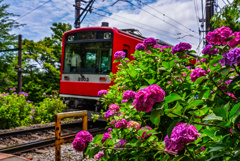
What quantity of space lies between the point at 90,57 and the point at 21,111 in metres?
3.30

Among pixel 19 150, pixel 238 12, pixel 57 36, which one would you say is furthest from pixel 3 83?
pixel 238 12

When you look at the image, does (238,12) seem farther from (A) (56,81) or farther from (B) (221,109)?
(A) (56,81)

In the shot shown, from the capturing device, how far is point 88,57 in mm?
7750

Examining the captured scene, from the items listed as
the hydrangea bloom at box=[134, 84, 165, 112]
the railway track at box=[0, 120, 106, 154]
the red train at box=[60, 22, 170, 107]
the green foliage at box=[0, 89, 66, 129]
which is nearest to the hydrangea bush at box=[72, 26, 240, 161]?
the hydrangea bloom at box=[134, 84, 165, 112]

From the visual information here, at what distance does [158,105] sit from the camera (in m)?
1.21

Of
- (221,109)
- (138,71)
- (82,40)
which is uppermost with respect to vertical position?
(82,40)

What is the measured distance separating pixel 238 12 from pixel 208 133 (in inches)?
183

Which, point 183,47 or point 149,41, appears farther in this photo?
point 149,41

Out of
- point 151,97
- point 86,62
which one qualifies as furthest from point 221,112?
point 86,62

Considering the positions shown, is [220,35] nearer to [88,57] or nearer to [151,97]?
[151,97]

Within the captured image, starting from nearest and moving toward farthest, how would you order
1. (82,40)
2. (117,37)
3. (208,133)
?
(208,133), (117,37), (82,40)

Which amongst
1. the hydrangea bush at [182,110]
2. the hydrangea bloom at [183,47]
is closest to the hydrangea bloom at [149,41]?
the hydrangea bush at [182,110]

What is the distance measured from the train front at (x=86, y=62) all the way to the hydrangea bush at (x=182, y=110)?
163 inches

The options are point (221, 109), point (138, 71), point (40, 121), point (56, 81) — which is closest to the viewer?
point (221, 109)
